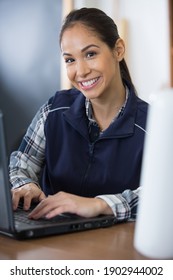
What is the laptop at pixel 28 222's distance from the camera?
0.65 meters

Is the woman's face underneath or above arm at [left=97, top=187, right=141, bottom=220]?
above

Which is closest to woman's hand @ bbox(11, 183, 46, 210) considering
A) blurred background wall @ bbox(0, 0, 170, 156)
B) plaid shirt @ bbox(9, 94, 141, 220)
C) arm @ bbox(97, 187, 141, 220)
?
plaid shirt @ bbox(9, 94, 141, 220)

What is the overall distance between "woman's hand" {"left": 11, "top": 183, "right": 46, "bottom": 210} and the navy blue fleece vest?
0.72 feet

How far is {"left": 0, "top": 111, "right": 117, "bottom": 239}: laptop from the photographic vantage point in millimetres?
Result: 651

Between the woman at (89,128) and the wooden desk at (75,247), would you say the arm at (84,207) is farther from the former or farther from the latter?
the woman at (89,128)

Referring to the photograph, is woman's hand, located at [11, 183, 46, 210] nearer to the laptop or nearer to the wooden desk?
the laptop

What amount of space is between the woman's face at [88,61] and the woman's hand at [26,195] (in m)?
0.41

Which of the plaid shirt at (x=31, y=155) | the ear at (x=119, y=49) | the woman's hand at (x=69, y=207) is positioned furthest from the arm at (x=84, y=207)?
the ear at (x=119, y=49)

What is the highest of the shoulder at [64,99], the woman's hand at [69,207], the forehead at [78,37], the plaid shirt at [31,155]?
the forehead at [78,37]

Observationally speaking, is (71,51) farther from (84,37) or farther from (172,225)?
(172,225)

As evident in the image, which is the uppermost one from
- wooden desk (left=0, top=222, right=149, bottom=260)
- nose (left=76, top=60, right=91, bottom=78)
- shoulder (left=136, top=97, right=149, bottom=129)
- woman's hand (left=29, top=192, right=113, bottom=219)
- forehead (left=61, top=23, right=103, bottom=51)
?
forehead (left=61, top=23, right=103, bottom=51)

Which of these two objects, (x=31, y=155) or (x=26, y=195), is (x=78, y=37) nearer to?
(x=31, y=155)

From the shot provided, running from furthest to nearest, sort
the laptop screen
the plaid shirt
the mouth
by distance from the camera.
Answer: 1. the mouth
2. the plaid shirt
3. the laptop screen
